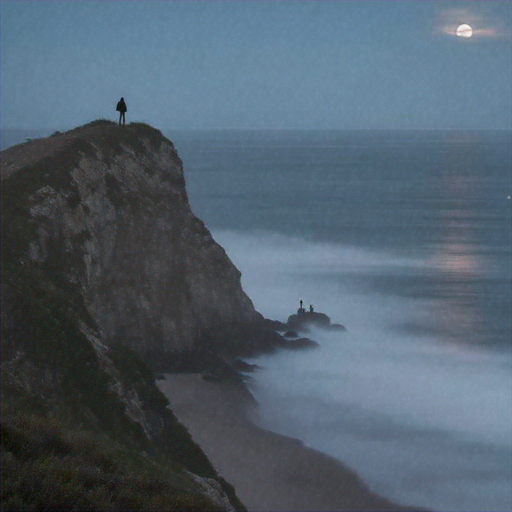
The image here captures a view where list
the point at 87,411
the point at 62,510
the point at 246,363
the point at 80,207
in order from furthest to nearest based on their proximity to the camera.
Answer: the point at 246,363
the point at 80,207
the point at 87,411
the point at 62,510

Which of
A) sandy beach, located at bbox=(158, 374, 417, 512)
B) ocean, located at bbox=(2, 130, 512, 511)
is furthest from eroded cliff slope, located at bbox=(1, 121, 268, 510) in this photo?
ocean, located at bbox=(2, 130, 512, 511)

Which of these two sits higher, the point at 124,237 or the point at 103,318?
the point at 124,237

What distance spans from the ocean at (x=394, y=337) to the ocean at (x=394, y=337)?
118 mm

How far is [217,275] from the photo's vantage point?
152ft

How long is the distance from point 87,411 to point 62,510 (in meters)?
11.5

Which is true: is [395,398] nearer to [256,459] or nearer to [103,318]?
[256,459]

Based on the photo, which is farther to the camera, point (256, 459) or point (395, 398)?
point (395, 398)

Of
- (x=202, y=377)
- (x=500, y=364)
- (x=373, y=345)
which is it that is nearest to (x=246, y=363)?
(x=202, y=377)

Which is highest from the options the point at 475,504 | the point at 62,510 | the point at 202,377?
the point at 62,510

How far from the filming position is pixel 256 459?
3406 cm

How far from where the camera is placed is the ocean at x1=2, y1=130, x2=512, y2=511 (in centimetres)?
3706

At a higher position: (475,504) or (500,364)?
(500,364)

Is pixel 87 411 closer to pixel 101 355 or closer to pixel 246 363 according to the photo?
pixel 101 355

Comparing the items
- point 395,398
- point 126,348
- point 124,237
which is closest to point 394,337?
point 395,398
